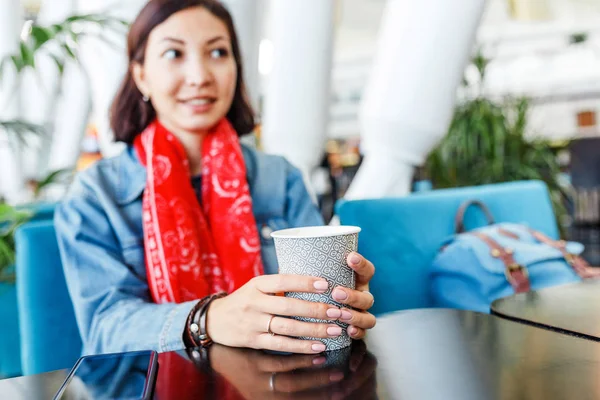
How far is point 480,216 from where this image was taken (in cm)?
192

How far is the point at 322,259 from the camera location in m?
0.65

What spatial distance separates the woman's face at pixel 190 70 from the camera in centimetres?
116

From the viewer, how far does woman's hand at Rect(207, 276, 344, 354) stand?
2.14ft

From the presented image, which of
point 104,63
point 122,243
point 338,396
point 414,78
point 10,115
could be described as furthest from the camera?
point 10,115

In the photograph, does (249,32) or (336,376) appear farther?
(249,32)

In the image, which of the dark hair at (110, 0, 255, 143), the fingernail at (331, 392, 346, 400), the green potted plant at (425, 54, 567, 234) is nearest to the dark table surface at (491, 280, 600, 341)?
the fingernail at (331, 392, 346, 400)

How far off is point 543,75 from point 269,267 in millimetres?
12116

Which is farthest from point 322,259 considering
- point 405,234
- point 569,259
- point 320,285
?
point 569,259

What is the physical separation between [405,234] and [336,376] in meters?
1.11

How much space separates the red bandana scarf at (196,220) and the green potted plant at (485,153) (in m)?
2.49

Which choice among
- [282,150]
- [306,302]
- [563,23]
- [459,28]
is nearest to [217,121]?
[306,302]

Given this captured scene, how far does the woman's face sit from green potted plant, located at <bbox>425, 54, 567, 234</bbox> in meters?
2.49

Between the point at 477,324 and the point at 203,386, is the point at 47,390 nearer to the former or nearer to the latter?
the point at 203,386

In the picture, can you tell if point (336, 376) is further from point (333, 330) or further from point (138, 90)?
point (138, 90)
